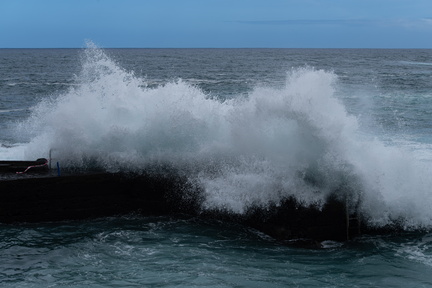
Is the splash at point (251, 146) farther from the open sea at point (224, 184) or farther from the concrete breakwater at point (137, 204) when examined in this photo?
the concrete breakwater at point (137, 204)

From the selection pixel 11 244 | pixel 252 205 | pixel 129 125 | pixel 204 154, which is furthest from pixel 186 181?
pixel 11 244

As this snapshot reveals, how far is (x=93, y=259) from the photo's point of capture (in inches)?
360

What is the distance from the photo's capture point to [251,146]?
11695 millimetres

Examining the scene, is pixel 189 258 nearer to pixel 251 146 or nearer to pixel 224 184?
pixel 224 184

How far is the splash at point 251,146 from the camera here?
10719 millimetres

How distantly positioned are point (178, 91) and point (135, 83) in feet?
4.51

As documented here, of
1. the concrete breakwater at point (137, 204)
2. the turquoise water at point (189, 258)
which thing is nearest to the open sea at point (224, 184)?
the turquoise water at point (189, 258)

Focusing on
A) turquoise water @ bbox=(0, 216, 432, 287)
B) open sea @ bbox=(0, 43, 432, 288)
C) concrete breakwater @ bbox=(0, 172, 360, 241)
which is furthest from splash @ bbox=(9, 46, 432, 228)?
turquoise water @ bbox=(0, 216, 432, 287)

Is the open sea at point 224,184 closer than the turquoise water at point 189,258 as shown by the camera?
No

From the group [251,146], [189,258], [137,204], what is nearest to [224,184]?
[251,146]

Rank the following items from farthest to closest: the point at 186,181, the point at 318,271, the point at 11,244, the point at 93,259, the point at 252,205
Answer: the point at 186,181
the point at 252,205
the point at 11,244
the point at 93,259
the point at 318,271

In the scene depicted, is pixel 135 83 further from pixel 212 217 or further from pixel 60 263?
pixel 60 263

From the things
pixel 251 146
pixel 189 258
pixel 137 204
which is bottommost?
pixel 189 258

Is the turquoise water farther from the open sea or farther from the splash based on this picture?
the splash
